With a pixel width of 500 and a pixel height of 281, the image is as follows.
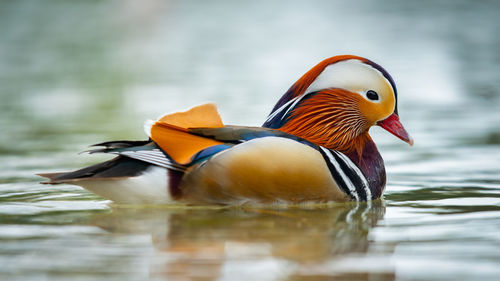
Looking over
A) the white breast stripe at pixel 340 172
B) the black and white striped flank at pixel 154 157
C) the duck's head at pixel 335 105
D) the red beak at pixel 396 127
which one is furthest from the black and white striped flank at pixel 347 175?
the black and white striped flank at pixel 154 157

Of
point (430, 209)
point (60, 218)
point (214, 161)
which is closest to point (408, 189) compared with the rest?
point (430, 209)

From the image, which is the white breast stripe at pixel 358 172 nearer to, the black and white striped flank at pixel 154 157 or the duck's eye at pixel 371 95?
the duck's eye at pixel 371 95

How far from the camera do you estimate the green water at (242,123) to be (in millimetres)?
4102

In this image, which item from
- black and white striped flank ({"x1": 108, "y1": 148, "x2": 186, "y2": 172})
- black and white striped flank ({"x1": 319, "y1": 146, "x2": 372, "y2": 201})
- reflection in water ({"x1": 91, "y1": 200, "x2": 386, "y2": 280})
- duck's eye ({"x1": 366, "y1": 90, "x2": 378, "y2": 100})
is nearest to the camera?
reflection in water ({"x1": 91, "y1": 200, "x2": 386, "y2": 280})

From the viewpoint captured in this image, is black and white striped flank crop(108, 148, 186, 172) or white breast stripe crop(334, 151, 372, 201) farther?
white breast stripe crop(334, 151, 372, 201)

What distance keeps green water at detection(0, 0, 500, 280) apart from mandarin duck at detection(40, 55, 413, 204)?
4.9 inches

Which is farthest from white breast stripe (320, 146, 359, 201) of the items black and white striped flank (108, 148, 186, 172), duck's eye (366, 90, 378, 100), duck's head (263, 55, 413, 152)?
black and white striped flank (108, 148, 186, 172)

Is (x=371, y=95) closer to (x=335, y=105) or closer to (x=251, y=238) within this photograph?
(x=335, y=105)

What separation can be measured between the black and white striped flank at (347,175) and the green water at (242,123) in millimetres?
87

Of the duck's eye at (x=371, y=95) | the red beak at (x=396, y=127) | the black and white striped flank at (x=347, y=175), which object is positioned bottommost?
the black and white striped flank at (x=347, y=175)

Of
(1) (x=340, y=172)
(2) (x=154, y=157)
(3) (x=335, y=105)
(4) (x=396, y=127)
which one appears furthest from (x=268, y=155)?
(4) (x=396, y=127)

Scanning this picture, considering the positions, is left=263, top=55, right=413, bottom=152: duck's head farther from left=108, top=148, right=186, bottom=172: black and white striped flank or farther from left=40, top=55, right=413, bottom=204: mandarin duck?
left=108, top=148, right=186, bottom=172: black and white striped flank

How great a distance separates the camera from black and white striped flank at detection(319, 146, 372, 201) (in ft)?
17.7

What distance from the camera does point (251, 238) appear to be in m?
4.59
